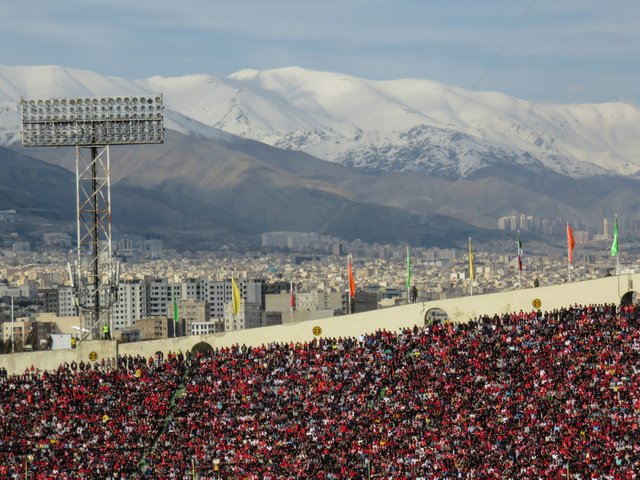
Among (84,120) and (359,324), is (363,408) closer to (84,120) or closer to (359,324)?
(359,324)

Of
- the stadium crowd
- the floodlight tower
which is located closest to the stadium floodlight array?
the floodlight tower

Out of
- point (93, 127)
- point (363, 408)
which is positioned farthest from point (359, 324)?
point (93, 127)

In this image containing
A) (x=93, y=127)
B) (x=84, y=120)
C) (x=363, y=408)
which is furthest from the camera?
(x=93, y=127)

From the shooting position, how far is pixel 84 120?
72.1m

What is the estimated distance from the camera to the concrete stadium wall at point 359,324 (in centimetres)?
6594

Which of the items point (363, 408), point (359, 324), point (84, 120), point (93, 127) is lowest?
point (363, 408)

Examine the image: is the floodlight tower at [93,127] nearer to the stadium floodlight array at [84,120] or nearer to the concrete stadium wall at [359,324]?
the stadium floodlight array at [84,120]

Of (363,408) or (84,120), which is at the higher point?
(84,120)

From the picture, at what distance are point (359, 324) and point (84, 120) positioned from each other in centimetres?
1429

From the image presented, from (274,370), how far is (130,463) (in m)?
7.40

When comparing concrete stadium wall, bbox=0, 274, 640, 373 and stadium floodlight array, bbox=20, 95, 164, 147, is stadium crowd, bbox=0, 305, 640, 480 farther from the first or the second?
stadium floodlight array, bbox=20, 95, 164, 147

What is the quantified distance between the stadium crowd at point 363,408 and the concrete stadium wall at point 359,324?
82cm

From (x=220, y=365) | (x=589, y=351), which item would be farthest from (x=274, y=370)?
(x=589, y=351)

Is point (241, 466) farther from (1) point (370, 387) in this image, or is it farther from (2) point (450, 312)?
(2) point (450, 312)
